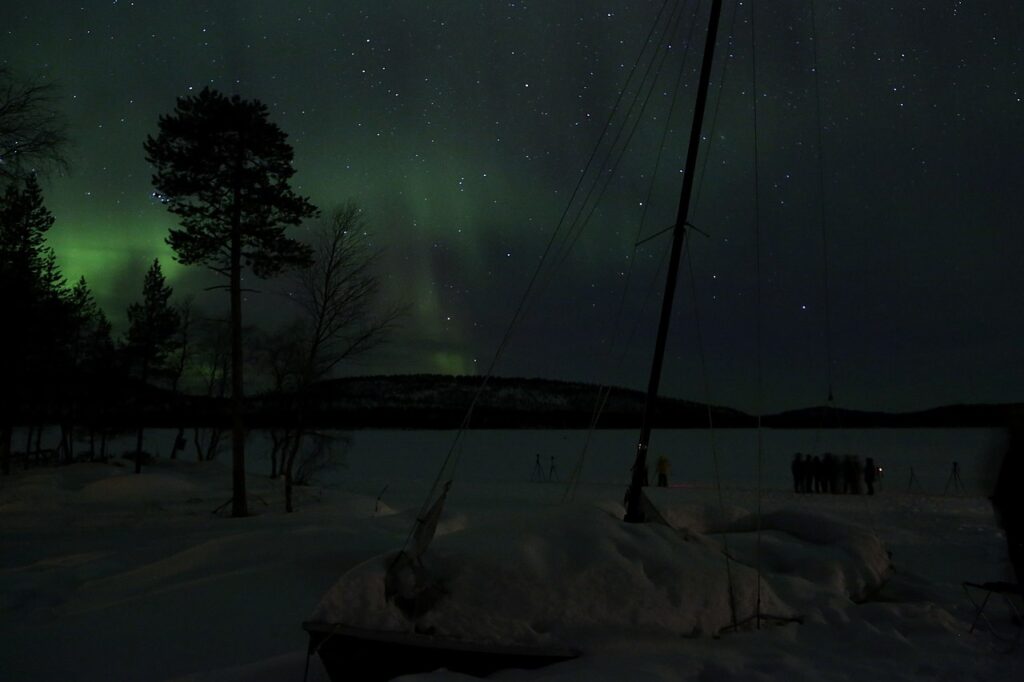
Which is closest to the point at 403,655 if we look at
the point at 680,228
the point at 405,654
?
the point at 405,654

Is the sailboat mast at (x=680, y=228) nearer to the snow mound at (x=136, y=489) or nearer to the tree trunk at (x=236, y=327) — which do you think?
the tree trunk at (x=236, y=327)

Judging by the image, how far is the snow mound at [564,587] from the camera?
5.54m

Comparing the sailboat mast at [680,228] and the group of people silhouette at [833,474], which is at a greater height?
the sailboat mast at [680,228]

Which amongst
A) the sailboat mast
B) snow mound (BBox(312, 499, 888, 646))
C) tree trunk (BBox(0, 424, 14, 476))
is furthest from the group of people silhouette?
tree trunk (BBox(0, 424, 14, 476))

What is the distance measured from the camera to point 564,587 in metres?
5.86

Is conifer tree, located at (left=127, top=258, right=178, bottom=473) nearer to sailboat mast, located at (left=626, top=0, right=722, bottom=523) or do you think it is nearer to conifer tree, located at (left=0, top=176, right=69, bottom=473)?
conifer tree, located at (left=0, top=176, right=69, bottom=473)

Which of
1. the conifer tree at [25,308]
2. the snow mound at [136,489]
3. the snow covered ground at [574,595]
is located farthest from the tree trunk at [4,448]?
the snow covered ground at [574,595]

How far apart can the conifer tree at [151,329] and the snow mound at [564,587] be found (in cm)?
4483

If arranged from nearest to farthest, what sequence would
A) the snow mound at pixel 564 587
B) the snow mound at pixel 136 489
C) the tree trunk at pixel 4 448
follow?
the snow mound at pixel 564 587, the snow mound at pixel 136 489, the tree trunk at pixel 4 448

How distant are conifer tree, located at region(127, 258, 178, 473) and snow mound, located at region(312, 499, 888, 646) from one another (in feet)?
147

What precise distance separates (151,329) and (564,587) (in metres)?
46.5

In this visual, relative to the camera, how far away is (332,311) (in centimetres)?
2386

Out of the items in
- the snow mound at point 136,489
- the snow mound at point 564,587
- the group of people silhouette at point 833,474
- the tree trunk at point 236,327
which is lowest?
the snow mound at point 136,489

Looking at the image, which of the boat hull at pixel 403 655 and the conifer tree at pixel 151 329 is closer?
the boat hull at pixel 403 655
